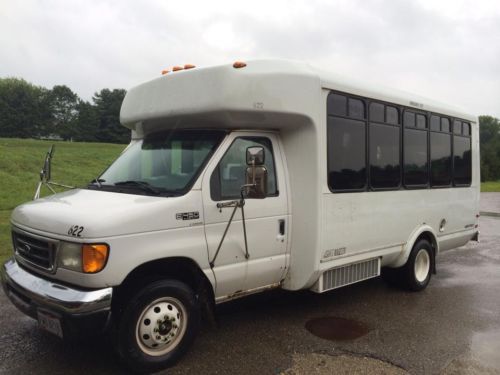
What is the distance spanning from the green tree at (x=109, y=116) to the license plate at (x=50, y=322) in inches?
2702

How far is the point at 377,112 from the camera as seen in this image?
5828 millimetres

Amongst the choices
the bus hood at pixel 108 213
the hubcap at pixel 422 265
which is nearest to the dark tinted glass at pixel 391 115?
the hubcap at pixel 422 265

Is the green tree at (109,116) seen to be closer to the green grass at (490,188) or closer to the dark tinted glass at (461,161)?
the green grass at (490,188)

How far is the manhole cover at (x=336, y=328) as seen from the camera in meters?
4.89

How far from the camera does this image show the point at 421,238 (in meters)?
6.76

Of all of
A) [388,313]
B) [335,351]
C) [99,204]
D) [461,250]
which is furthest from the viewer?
[461,250]

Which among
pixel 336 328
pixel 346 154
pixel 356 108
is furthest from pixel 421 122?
pixel 336 328

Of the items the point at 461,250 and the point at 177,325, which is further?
the point at 461,250

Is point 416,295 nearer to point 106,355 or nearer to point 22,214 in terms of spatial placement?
point 106,355

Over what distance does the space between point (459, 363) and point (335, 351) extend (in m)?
1.18

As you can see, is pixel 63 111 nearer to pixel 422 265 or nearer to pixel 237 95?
→ pixel 422 265

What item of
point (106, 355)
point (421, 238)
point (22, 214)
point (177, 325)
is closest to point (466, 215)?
point (421, 238)

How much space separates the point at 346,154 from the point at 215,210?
1964 millimetres

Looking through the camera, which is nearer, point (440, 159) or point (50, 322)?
point (50, 322)
